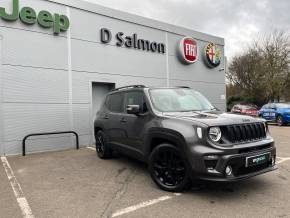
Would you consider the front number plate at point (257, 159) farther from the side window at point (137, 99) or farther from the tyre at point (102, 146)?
the tyre at point (102, 146)

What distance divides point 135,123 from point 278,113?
14786 mm

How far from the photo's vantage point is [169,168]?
498 centimetres

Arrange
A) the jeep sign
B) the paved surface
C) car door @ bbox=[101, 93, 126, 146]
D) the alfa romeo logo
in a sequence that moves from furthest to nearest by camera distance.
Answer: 1. the alfa romeo logo
2. the jeep sign
3. car door @ bbox=[101, 93, 126, 146]
4. the paved surface

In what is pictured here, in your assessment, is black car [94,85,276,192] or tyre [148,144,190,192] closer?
black car [94,85,276,192]

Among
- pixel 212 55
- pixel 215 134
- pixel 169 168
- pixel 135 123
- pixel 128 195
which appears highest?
pixel 212 55

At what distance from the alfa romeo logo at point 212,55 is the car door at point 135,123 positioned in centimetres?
1009

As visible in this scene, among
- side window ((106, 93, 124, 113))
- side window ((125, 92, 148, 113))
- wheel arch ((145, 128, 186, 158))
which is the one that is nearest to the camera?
wheel arch ((145, 128, 186, 158))

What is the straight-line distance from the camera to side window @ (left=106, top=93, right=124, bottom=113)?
6.96m

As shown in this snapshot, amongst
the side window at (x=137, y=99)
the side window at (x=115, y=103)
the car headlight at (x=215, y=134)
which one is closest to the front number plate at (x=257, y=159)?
the car headlight at (x=215, y=134)

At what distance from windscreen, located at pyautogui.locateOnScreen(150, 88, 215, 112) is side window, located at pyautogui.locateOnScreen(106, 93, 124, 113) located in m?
1.17

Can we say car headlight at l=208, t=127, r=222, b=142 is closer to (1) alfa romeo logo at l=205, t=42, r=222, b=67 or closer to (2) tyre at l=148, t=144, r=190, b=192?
(2) tyre at l=148, t=144, r=190, b=192

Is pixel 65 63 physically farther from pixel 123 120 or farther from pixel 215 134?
pixel 215 134

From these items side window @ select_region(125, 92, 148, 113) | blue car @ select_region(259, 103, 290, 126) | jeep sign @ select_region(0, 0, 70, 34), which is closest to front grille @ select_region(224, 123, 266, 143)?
side window @ select_region(125, 92, 148, 113)

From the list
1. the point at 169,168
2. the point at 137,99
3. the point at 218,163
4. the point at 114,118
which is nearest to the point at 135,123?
the point at 137,99
